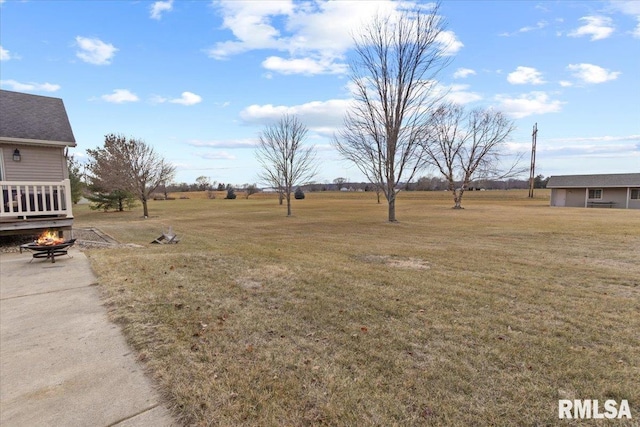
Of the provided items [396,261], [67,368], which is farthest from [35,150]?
[396,261]

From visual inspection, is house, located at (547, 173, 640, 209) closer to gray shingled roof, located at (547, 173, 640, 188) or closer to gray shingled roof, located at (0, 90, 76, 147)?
gray shingled roof, located at (547, 173, 640, 188)

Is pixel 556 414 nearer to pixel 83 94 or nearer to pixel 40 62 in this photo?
pixel 40 62

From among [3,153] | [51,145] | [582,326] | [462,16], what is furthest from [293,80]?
[582,326]

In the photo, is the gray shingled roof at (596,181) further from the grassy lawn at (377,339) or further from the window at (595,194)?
the grassy lawn at (377,339)

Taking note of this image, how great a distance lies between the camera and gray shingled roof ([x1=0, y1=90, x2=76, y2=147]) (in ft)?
32.8

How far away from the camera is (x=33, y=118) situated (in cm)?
1078

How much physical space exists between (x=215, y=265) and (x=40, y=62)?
14.2 meters

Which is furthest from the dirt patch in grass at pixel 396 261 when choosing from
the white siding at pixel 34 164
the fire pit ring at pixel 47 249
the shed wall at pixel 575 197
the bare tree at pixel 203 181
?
the bare tree at pixel 203 181

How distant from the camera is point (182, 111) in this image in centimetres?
2019

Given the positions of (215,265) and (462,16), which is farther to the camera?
(462,16)

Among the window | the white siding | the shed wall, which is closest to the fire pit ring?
the white siding

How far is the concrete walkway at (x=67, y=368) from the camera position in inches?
78.7

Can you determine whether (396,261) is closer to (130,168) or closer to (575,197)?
(130,168)

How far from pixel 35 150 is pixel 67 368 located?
11.3 m
